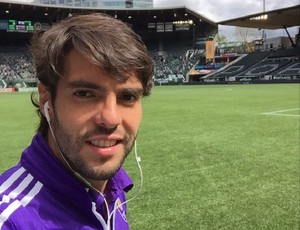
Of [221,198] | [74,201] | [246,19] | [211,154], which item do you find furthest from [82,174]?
[246,19]

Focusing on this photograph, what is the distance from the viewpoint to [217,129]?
10578mm

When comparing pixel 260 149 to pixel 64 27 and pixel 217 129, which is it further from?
pixel 64 27

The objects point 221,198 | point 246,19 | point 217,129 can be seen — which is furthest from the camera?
point 246,19

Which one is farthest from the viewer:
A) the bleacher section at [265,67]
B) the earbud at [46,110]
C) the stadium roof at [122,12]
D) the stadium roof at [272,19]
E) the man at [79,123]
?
the stadium roof at [122,12]

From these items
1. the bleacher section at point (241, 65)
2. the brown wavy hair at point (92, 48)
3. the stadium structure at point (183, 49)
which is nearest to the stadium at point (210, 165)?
the brown wavy hair at point (92, 48)

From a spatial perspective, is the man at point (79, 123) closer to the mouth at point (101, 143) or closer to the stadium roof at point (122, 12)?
the mouth at point (101, 143)

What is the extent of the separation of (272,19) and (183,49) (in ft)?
75.9

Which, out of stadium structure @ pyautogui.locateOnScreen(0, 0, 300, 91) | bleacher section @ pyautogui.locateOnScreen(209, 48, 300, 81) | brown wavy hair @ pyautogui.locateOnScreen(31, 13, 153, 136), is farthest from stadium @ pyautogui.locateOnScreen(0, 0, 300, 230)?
stadium structure @ pyautogui.locateOnScreen(0, 0, 300, 91)

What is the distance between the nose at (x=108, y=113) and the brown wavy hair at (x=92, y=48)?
0.09 meters

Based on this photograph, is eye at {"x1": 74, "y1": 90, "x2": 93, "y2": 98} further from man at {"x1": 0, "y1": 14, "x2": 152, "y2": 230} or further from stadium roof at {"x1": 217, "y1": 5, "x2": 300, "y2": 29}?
stadium roof at {"x1": 217, "y1": 5, "x2": 300, "y2": 29}

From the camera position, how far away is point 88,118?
1.30 meters

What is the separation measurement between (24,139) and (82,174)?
880 cm

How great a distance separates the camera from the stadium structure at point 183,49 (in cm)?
5441

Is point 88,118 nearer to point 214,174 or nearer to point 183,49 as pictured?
point 214,174
